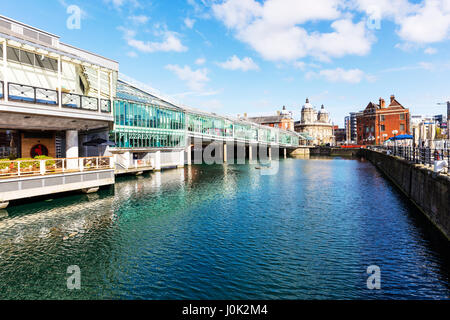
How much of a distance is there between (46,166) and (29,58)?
11515 millimetres

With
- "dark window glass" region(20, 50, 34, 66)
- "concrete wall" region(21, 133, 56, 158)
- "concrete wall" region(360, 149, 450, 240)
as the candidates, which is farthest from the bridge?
"concrete wall" region(360, 149, 450, 240)

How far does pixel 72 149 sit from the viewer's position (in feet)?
104

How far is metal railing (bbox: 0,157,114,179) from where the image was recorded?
23.6 metres

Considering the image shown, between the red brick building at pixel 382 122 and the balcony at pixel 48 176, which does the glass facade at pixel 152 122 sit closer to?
the balcony at pixel 48 176

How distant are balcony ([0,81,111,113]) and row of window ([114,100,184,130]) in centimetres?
2125

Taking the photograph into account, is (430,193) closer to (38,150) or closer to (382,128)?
(38,150)

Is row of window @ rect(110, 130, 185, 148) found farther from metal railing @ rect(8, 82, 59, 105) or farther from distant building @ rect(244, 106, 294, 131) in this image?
distant building @ rect(244, 106, 294, 131)

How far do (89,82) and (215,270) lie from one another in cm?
3199

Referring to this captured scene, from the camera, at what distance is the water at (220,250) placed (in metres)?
11.6

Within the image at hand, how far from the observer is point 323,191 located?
116 ft

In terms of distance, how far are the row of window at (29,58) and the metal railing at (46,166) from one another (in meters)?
10.3

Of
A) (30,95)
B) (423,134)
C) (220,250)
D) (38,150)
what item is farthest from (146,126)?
(423,134)

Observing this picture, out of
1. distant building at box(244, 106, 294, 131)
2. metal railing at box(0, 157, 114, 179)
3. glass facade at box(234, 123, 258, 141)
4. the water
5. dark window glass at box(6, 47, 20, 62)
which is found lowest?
the water

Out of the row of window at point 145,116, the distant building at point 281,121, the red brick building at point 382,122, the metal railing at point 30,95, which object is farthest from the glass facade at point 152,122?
the distant building at point 281,121
